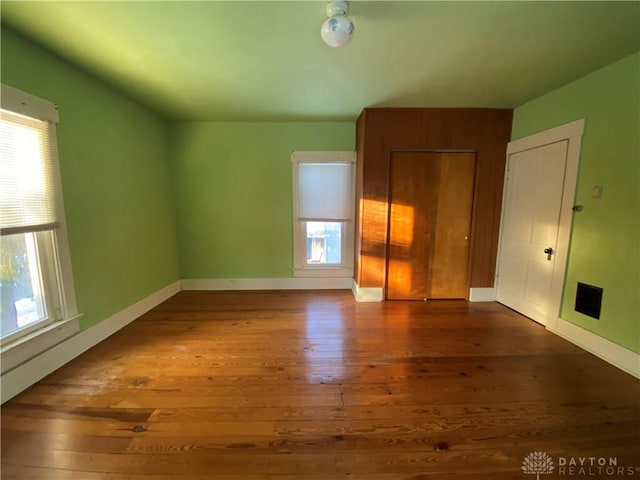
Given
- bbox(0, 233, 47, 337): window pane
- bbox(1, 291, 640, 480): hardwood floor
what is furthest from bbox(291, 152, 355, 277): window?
bbox(0, 233, 47, 337): window pane

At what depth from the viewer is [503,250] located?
339cm

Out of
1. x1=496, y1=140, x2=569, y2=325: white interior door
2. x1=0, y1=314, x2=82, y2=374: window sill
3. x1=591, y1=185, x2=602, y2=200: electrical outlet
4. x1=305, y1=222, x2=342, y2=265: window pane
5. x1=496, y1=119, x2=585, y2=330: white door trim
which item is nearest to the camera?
x1=0, y1=314, x2=82, y2=374: window sill

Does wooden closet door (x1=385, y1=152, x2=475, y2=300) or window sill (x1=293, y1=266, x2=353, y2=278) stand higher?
wooden closet door (x1=385, y1=152, x2=475, y2=300)

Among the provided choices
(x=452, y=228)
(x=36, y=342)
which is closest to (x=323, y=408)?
(x=36, y=342)

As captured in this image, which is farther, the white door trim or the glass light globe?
the white door trim

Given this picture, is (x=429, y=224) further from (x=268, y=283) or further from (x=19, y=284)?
(x=19, y=284)

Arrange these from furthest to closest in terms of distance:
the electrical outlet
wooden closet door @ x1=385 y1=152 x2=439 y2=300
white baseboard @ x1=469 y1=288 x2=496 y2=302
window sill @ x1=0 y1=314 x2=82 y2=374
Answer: white baseboard @ x1=469 y1=288 x2=496 y2=302, wooden closet door @ x1=385 y1=152 x2=439 y2=300, the electrical outlet, window sill @ x1=0 y1=314 x2=82 y2=374

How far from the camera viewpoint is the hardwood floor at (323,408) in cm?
130

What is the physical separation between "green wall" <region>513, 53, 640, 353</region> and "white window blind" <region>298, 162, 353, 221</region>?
2.54m

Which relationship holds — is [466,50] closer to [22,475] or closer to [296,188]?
[296,188]

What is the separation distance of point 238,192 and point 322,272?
1.84 meters

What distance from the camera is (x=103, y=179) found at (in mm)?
2520

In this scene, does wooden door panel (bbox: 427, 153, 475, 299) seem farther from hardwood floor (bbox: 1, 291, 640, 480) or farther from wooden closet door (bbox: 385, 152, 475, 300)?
hardwood floor (bbox: 1, 291, 640, 480)

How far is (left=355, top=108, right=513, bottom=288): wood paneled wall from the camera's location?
3.21 m
